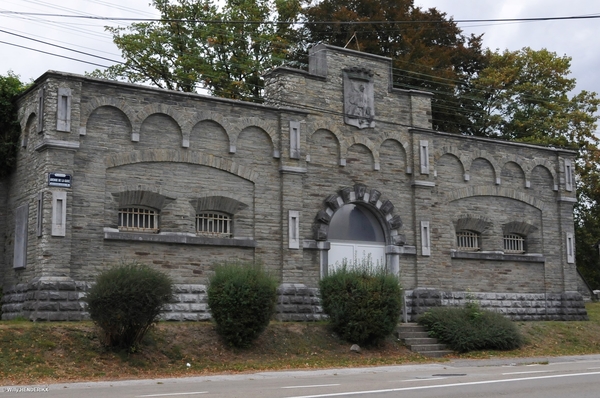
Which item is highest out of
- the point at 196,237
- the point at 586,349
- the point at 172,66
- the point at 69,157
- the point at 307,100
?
the point at 172,66

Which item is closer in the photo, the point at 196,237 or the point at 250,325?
the point at 250,325

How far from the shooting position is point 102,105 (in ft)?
72.7

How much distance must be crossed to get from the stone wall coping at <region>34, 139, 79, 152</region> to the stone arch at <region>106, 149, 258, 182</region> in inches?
41.3

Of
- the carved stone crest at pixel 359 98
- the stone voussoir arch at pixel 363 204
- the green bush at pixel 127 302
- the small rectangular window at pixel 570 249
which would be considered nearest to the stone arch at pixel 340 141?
the carved stone crest at pixel 359 98

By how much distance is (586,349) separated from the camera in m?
26.6

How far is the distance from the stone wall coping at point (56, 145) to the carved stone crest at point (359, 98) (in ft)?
31.1

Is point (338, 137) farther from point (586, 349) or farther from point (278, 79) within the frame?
point (586, 349)

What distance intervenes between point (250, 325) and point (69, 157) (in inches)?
266

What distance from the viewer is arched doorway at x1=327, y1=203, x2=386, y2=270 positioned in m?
26.1

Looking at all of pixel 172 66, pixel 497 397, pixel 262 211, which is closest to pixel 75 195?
pixel 262 211

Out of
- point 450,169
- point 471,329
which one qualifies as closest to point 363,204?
point 450,169

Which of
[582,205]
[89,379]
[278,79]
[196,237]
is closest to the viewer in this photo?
[89,379]

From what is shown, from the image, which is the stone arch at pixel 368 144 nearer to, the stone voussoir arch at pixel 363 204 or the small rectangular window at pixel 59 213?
the stone voussoir arch at pixel 363 204

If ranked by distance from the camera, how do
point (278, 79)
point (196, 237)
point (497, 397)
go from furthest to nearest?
point (278, 79) < point (196, 237) < point (497, 397)
